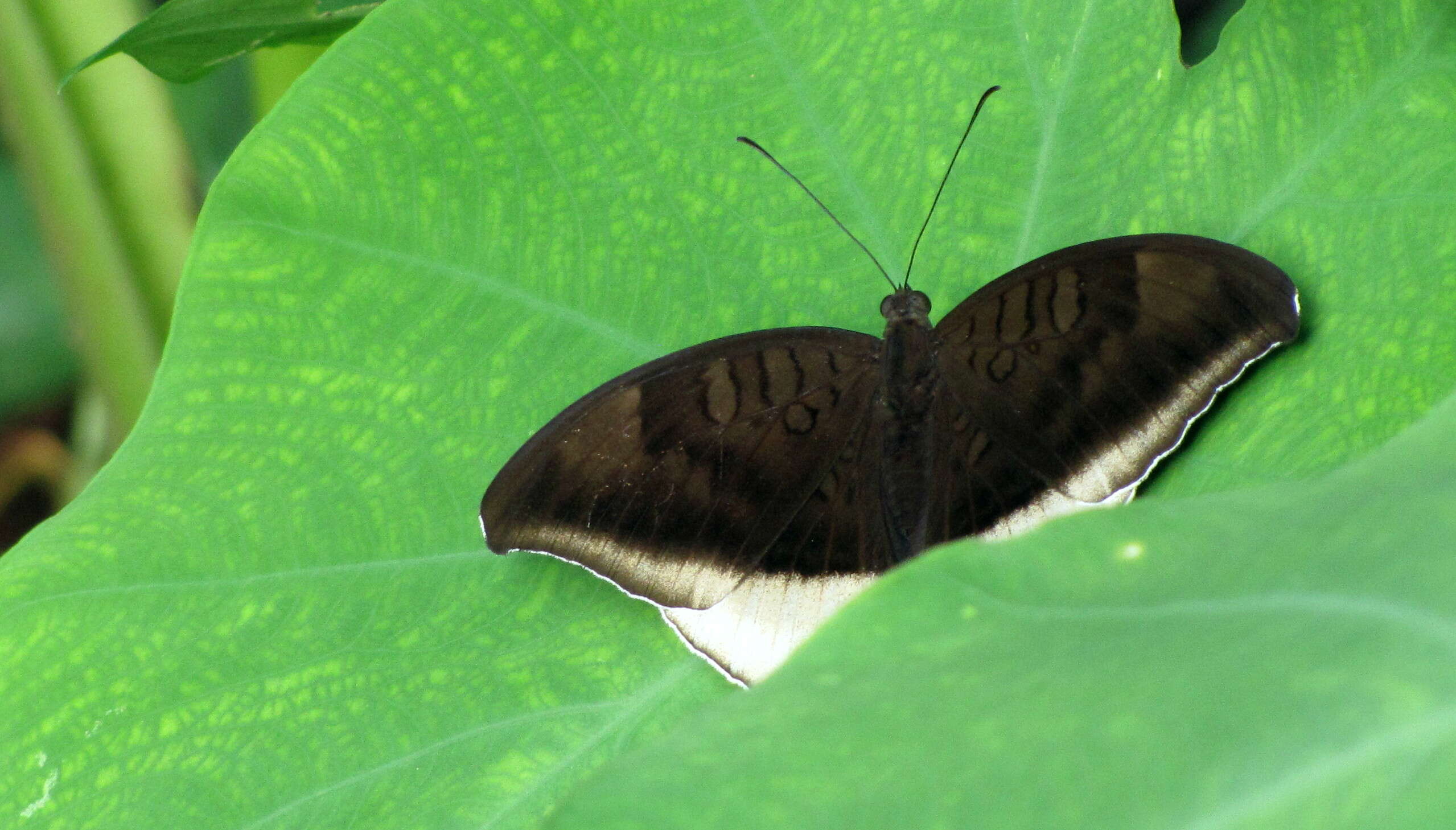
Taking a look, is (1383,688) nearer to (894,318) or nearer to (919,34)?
(894,318)

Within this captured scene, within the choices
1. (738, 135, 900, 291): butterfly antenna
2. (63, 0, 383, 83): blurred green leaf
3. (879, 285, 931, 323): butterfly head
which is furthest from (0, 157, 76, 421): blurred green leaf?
(879, 285, 931, 323): butterfly head

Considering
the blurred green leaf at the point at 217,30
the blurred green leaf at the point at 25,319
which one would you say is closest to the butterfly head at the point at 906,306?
the blurred green leaf at the point at 217,30

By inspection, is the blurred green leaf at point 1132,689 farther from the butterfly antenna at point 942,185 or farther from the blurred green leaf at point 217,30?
the blurred green leaf at point 217,30

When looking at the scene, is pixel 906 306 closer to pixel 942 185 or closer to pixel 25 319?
pixel 942 185

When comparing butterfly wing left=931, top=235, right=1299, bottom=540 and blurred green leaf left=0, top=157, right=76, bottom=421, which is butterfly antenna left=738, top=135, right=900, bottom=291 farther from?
blurred green leaf left=0, top=157, right=76, bottom=421

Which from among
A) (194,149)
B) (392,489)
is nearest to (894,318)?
(392,489)

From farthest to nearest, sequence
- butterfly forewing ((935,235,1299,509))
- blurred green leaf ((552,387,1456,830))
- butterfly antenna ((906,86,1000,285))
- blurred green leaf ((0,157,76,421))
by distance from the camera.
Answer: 1. blurred green leaf ((0,157,76,421))
2. butterfly antenna ((906,86,1000,285))
3. butterfly forewing ((935,235,1299,509))
4. blurred green leaf ((552,387,1456,830))
